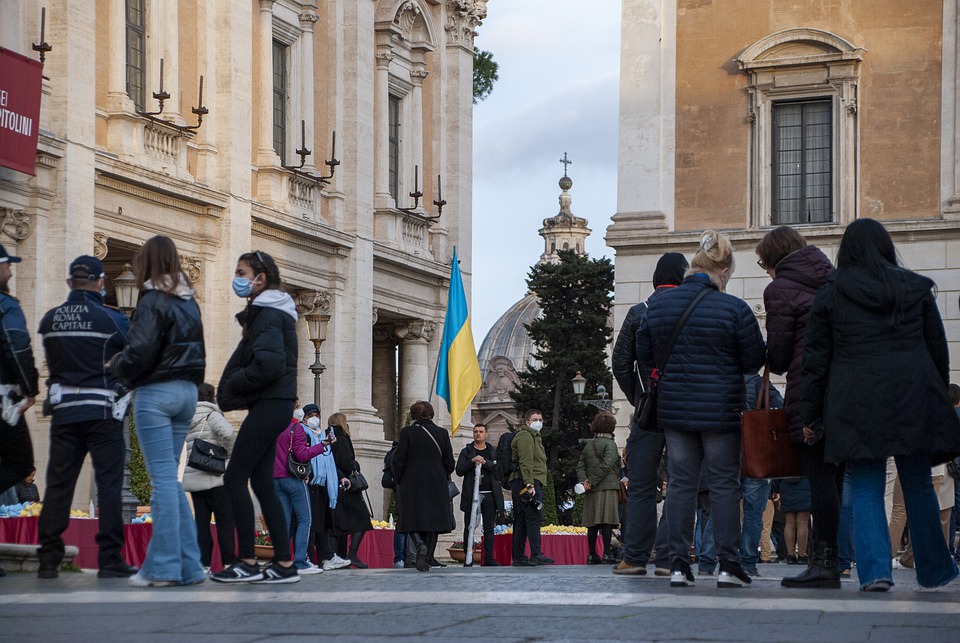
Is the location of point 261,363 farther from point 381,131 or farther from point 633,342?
point 381,131

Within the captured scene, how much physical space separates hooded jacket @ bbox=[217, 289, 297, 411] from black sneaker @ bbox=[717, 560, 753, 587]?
106 inches

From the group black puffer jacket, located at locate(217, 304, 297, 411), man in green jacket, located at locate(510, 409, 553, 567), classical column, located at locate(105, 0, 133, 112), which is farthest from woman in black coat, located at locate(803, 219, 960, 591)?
classical column, located at locate(105, 0, 133, 112)

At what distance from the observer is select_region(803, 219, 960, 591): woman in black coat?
9.23m

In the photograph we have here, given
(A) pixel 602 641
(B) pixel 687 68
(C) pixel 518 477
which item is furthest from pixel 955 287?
(A) pixel 602 641

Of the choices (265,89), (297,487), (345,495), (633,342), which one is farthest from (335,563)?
(265,89)

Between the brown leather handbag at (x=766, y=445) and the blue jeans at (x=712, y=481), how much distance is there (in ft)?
0.59

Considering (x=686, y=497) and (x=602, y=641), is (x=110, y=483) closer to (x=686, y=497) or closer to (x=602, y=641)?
(x=686, y=497)

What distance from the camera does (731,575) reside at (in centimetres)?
993

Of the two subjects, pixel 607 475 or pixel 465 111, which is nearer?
pixel 607 475

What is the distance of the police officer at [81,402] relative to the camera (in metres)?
10.4

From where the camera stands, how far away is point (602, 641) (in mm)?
6473

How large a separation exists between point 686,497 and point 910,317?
5.87ft

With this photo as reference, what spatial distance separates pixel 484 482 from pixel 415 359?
654 inches

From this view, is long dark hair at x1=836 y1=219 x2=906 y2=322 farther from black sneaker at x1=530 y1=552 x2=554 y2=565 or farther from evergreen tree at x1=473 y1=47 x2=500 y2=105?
evergreen tree at x1=473 y1=47 x2=500 y2=105
